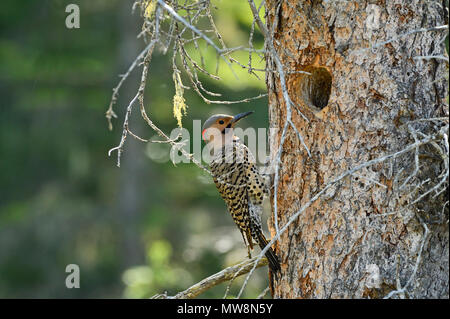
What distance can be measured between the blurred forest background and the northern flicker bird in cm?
670

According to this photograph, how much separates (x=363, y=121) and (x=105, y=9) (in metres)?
11.3

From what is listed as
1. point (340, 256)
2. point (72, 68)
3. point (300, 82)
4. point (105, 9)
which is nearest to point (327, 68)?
point (300, 82)

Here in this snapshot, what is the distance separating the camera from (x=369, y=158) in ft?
10.8

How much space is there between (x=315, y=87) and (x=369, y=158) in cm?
65

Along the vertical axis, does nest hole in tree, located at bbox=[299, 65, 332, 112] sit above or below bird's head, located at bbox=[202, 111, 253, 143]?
above

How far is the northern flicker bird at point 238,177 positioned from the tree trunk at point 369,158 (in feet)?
3.93

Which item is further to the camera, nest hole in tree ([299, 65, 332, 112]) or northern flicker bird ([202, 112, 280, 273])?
northern flicker bird ([202, 112, 280, 273])

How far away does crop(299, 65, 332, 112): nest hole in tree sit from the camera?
3641 millimetres

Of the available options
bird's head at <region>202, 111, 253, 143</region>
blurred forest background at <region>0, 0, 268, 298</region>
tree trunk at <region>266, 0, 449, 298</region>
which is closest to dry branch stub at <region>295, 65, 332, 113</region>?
tree trunk at <region>266, 0, 449, 298</region>

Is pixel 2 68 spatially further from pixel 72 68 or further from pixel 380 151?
pixel 380 151

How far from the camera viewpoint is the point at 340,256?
3.29m

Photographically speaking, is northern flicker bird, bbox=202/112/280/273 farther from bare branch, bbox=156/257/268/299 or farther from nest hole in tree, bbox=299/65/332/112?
nest hole in tree, bbox=299/65/332/112

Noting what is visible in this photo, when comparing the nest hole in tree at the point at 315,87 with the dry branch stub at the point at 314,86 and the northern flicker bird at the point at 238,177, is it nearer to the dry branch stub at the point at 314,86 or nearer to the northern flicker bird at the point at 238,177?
the dry branch stub at the point at 314,86

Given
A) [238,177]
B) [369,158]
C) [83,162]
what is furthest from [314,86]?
[83,162]
